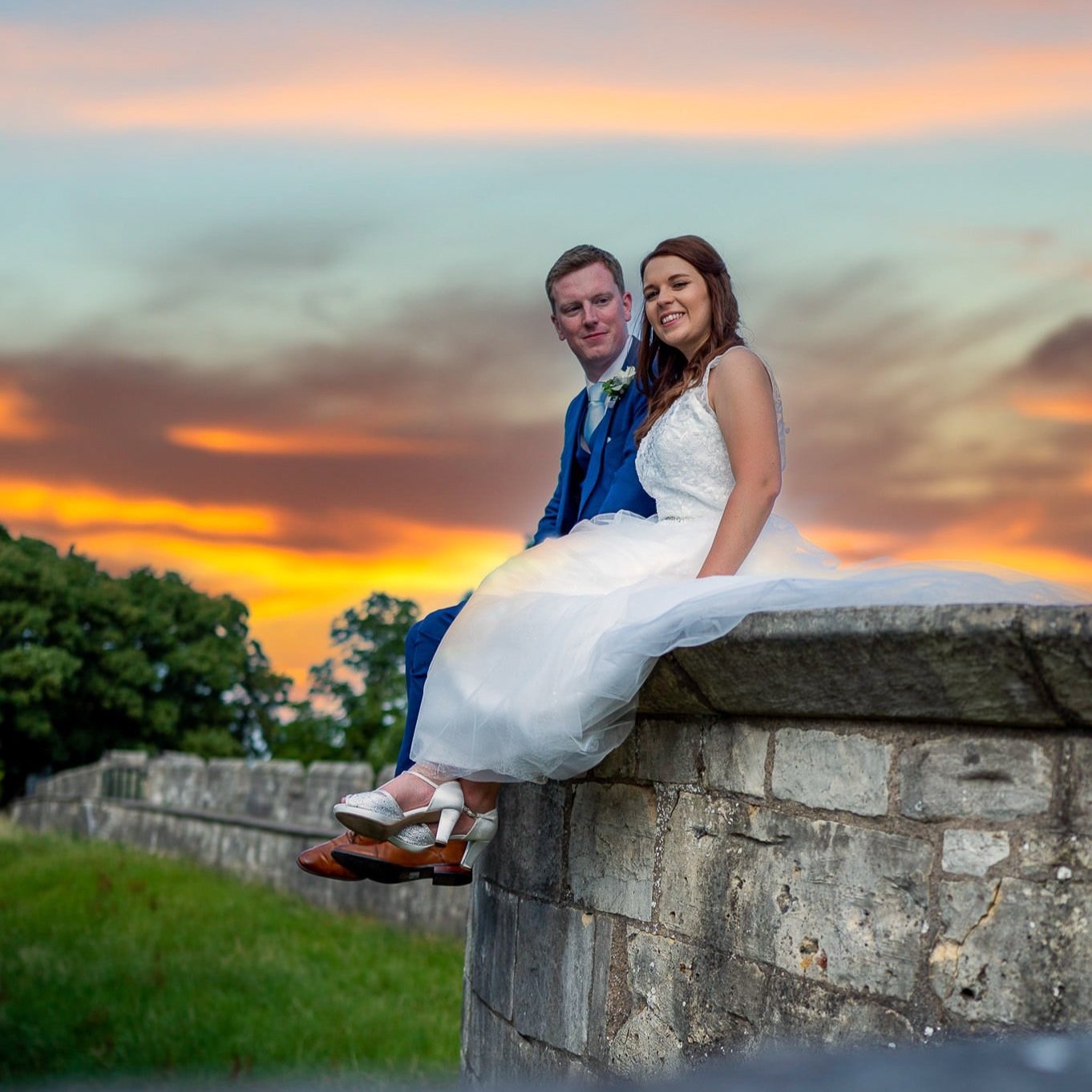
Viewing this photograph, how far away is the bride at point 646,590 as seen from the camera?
287cm

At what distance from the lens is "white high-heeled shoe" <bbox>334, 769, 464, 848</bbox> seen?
316 centimetres

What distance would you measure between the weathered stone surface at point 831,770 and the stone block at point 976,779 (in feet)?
0.22

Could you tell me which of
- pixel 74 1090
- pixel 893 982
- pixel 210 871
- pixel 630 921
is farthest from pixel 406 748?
pixel 210 871

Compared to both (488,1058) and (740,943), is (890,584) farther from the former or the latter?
(488,1058)

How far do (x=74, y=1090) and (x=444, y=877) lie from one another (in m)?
2.82

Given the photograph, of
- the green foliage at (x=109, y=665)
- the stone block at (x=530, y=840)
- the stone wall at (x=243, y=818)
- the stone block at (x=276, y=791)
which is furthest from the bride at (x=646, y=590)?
the green foliage at (x=109, y=665)

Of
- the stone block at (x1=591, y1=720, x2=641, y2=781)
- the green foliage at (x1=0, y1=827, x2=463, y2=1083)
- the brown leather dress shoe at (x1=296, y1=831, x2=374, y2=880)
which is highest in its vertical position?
the stone block at (x1=591, y1=720, x2=641, y2=781)

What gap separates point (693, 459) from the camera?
144 inches

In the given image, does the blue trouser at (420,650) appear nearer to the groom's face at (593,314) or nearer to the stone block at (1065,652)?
the groom's face at (593,314)

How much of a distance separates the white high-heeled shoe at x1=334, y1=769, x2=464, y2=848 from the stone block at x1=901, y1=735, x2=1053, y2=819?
4.06 ft

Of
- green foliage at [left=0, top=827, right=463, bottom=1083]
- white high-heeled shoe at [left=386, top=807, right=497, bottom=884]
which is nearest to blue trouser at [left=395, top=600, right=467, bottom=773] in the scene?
white high-heeled shoe at [left=386, top=807, right=497, bottom=884]

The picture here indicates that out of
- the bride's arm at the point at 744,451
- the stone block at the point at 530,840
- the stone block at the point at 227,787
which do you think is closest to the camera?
the bride's arm at the point at 744,451

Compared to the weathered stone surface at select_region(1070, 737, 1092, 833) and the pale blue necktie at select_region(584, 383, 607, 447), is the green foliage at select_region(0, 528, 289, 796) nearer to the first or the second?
the pale blue necktie at select_region(584, 383, 607, 447)

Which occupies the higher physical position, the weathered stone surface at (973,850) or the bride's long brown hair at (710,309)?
the bride's long brown hair at (710,309)
